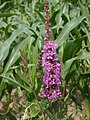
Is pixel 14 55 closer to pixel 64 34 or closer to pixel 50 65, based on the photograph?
pixel 64 34

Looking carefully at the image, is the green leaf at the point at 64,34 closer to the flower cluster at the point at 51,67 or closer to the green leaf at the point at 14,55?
the green leaf at the point at 14,55

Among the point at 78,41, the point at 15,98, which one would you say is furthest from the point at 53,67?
the point at 15,98

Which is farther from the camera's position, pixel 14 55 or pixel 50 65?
pixel 14 55

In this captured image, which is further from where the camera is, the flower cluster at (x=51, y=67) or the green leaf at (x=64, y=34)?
the green leaf at (x=64, y=34)

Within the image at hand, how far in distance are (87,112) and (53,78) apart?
0.79 m

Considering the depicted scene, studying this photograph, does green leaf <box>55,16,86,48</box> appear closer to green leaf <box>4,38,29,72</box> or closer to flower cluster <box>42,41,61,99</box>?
green leaf <box>4,38,29,72</box>

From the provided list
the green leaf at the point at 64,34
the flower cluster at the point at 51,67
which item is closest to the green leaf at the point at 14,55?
the green leaf at the point at 64,34

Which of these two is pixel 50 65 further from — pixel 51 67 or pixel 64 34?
pixel 64 34

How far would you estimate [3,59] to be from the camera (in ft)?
6.94

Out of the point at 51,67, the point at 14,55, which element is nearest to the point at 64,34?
the point at 14,55

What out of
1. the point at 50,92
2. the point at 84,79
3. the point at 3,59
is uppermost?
the point at 3,59

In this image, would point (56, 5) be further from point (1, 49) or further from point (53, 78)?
point (53, 78)

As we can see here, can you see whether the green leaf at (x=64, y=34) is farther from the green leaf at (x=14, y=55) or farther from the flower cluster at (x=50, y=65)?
the flower cluster at (x=50, y=65)

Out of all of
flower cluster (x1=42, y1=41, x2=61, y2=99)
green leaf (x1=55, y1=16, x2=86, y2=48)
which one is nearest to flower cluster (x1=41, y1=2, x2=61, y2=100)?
flower cluster (x1=42, y1=41, x2=61, y2=99)
